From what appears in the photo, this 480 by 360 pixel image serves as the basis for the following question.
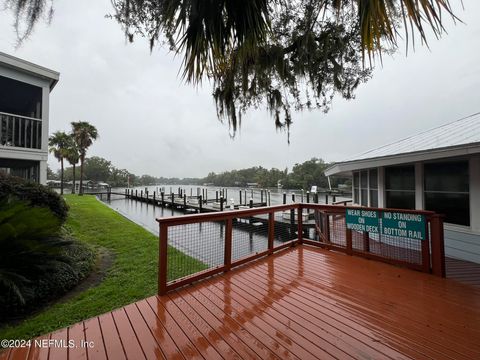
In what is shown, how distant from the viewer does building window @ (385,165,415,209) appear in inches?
232

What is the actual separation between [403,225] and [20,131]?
10.3 m

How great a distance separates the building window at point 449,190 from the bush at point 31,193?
8698mm

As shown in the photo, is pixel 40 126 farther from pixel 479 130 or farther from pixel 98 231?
pixel 479 130

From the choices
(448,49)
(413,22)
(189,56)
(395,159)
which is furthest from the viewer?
(395,159)

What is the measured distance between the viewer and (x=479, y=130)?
4906 millimetres

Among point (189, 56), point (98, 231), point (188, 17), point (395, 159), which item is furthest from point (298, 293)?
point (98, 231)

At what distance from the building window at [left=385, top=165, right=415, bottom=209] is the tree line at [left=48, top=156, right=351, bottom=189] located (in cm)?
1111

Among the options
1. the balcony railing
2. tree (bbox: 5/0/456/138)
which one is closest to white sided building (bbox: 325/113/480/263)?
tree (bbox: 5/0/456/138)

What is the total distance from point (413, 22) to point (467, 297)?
3207 millimetres

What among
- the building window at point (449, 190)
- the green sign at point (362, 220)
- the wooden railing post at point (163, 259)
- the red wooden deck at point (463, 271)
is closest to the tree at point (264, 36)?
the wooden railing post at point (163, 259)

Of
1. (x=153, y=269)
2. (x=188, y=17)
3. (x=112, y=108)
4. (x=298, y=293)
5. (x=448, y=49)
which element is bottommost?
(x=153, y=269)

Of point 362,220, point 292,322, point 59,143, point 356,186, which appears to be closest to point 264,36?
A: point 292,322

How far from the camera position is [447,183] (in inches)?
203

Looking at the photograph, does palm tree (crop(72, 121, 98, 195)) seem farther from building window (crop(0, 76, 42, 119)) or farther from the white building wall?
the white building wall
